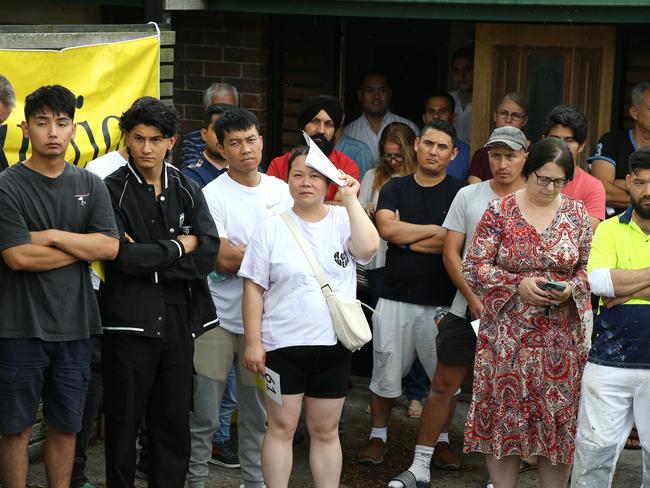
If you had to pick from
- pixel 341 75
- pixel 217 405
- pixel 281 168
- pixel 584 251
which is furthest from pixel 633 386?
pixel 341 75

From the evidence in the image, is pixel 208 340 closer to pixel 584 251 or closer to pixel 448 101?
pixel 584 251

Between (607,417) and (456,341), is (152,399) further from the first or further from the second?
(607,417)

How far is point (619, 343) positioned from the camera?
203 inches

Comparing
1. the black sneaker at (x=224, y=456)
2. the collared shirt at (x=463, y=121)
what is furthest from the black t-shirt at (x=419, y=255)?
the collared shirt at (x=463, y=121)

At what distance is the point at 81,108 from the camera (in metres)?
6.21

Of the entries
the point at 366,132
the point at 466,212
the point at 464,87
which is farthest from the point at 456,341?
the point at 464,87

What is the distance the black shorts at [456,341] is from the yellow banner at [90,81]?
217 centimetres

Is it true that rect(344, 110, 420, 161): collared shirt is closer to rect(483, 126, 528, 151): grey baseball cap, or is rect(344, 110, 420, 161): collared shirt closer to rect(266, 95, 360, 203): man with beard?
rect(266, 95, 360, 203): man with beard

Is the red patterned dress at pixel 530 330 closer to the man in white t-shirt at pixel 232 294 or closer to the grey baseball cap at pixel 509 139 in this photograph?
the grey baseball cap at pixel 509 139

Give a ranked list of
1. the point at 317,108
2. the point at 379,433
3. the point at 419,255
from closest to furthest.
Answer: the point at 419,255 < the point at 379,433 < the point at 317,108

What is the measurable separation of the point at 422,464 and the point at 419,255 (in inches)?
47.4

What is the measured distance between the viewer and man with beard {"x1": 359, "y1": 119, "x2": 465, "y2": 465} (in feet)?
21.2

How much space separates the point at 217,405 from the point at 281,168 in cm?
162

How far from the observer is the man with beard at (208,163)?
630 cm
